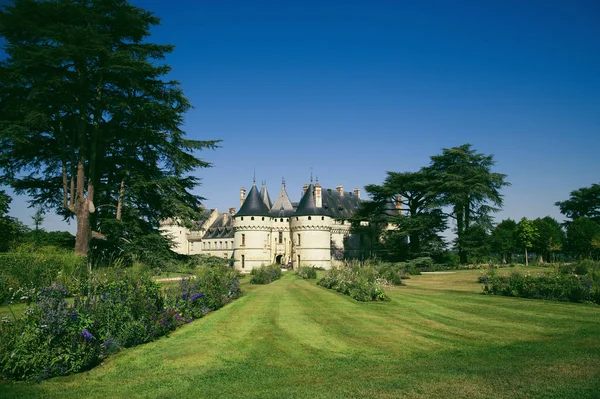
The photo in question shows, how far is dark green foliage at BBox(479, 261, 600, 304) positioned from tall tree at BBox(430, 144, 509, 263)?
66.0 ft

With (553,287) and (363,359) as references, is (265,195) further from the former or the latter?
(363,359)

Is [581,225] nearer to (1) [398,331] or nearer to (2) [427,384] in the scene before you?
(1) [398,331]

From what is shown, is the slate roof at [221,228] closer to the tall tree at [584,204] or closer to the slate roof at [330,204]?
the slate roof at [330,204]

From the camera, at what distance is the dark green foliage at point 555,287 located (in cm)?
1215

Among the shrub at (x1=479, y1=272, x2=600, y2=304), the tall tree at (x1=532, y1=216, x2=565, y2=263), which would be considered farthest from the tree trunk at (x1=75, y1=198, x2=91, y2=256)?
the tall tree at (x1=532, y1=216, x2=565, y2=263)

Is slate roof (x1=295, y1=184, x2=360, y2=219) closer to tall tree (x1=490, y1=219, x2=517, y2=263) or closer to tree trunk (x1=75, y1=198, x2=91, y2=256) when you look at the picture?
tall tree (x1=490, y1=219, x2=517, y2=263)

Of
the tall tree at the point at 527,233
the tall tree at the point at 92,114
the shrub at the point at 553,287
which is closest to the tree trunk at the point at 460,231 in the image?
the tall tree at the point at 527,233

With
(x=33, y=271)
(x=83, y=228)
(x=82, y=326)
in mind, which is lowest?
(x=82, y=326)

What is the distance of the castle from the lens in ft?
141

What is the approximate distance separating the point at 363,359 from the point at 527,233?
42.8 metres

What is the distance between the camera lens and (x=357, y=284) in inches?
608

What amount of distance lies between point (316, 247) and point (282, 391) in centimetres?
3823

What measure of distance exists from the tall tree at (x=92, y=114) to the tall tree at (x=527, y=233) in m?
37.1

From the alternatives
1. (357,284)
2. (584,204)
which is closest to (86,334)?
(357,284)
